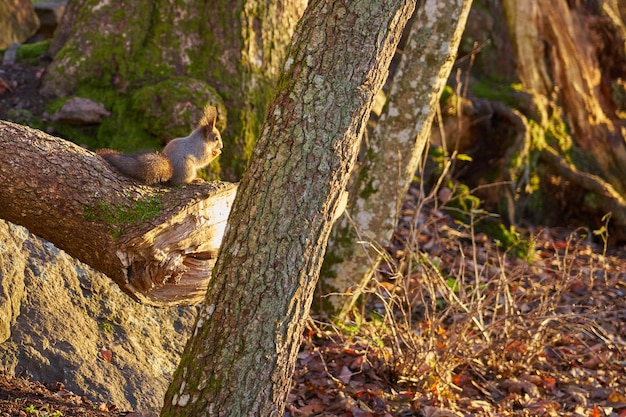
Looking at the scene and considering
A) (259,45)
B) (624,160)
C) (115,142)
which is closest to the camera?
(115,142)

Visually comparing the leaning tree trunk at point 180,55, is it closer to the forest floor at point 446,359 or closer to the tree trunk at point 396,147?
the forest floor at point 446,359

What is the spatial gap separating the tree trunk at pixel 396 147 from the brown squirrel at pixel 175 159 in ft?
→ 4.47

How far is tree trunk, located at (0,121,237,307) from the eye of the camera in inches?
140

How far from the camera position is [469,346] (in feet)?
17.9

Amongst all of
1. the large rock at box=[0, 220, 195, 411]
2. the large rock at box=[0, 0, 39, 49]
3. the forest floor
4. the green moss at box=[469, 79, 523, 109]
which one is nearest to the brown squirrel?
the large rock at box=[0, 220, 195, 411]

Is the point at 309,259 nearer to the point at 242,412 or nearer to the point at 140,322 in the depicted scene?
the point at 242,412

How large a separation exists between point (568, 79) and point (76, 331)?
7.96 meters

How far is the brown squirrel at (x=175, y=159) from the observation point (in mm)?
3932

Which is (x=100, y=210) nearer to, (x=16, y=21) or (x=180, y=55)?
(x=180, y=55)

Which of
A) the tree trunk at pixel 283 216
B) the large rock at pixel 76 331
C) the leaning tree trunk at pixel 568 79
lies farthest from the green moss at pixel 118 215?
the leaning tree trunk at pixel 568 79

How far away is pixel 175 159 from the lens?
Answer: 14.6 ft

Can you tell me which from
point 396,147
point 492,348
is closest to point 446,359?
point 492,348

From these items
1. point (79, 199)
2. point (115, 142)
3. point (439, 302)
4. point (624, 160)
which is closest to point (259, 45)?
point (115, 142)

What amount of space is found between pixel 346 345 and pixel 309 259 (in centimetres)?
234
